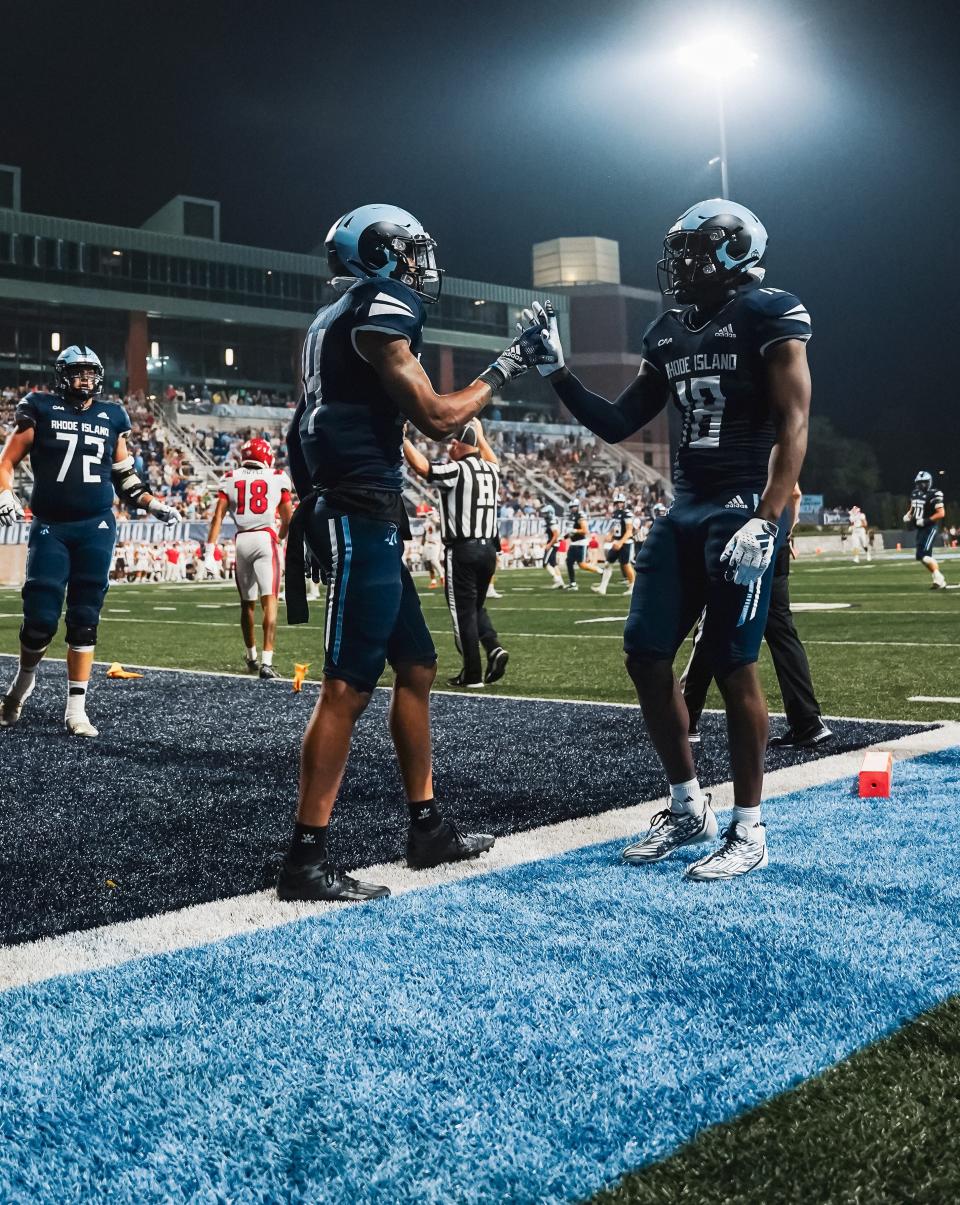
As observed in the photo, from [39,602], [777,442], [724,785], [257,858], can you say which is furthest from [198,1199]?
[39,602]

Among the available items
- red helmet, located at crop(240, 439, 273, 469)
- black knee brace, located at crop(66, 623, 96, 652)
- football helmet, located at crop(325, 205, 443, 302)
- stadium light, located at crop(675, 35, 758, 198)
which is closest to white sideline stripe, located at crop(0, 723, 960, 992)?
football helmet, located at crop(325, 205, 443, 302)

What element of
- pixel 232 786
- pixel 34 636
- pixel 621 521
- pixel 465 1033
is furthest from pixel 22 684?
pixel 621 521

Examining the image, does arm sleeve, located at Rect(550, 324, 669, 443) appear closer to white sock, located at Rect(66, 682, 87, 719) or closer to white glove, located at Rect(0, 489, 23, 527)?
white sock, located at Rect(66, 682, 87, 719)

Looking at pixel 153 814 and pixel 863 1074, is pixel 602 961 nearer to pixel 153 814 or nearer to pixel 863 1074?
pixel 863 1074

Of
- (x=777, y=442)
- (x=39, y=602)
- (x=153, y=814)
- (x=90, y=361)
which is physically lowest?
(x=153, y=814)

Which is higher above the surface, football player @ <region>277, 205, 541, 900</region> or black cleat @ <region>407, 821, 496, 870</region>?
football player @ <region>277, 205, 541, 900</region>

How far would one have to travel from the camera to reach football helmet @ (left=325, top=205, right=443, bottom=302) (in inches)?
143

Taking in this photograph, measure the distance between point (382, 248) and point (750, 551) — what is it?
1.43 metres

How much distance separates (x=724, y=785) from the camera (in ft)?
15.9

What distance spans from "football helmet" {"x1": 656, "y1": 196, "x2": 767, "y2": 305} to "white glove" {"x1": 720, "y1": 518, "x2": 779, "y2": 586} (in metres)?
0.82

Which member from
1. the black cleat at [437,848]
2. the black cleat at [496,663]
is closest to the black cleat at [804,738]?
the black cleat at [437,848]

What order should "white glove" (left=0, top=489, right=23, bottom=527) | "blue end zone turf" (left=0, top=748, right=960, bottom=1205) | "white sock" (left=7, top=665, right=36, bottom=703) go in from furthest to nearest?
1. "white sock" (left=7, top=665, right=36, bottom=703)
2. "white glove" (left=0, top=489, right=23, bottom=527)
3. "blue end zone turf" (left=0, top=748, right=960, bottom=1205)

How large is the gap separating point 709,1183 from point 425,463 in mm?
5857

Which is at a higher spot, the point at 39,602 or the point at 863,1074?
the point at 39,602
